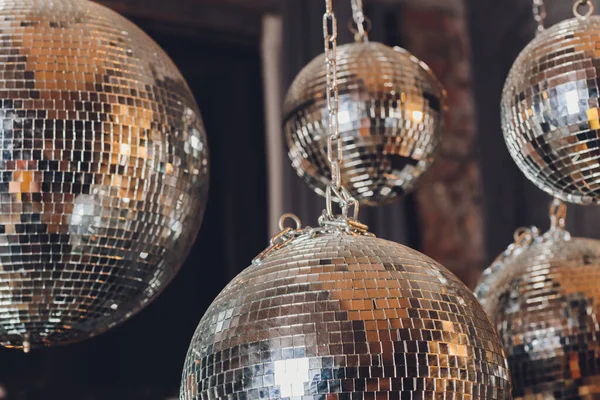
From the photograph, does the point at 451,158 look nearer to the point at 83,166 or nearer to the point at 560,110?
the point at 560,110

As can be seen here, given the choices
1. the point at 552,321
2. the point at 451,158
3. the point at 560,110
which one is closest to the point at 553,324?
the point at 552,321

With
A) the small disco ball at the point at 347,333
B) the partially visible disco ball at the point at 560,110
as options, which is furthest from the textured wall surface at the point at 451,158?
the small disco ball at the point at 347,333

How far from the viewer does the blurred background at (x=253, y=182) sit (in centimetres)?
190

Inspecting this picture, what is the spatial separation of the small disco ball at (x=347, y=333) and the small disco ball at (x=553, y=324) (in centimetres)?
27

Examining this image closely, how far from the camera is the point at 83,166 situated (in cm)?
69

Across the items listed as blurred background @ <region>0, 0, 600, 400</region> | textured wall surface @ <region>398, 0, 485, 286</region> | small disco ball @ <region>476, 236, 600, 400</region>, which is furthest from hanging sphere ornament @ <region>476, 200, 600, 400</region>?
textured wall surface @ <region>398, 0, 485, 286</region>

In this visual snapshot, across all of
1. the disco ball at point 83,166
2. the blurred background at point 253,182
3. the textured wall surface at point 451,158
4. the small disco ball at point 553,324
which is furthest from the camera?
the textured wall surface at point 451,158

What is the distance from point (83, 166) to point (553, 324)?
1.43 ft

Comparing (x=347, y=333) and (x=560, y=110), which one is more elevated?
(x=560, y=110)

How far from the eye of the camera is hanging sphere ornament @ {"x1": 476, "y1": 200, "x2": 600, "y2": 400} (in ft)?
2.81

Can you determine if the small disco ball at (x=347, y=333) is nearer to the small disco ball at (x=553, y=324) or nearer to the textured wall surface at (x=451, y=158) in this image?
the small disco ball at (x=553, y=324)

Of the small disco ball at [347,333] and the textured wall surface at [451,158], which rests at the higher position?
the textured wall surface at [451,158]

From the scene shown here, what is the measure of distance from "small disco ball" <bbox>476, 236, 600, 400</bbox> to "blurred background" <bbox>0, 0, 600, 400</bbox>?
3.43ft

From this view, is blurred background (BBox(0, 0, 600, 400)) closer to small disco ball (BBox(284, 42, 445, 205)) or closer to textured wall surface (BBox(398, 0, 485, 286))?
textured wall surface (BBox(398, 0, 485, 286))
